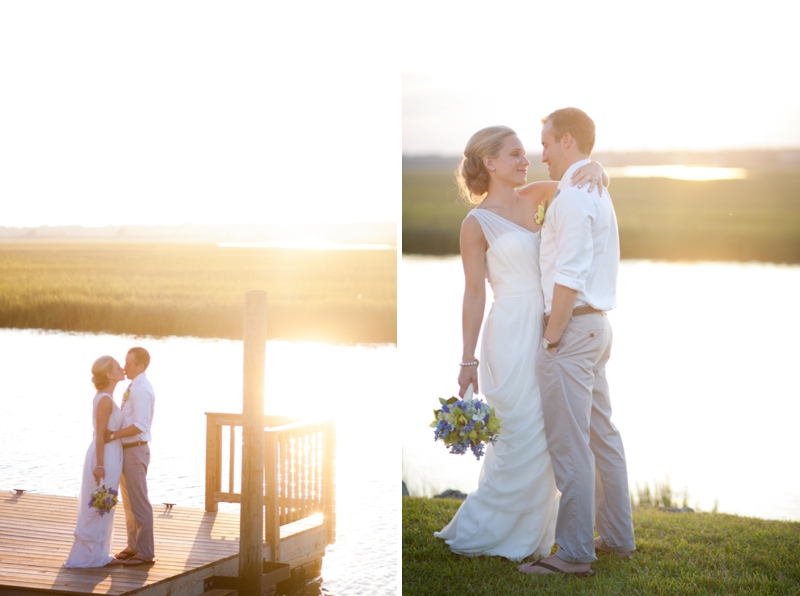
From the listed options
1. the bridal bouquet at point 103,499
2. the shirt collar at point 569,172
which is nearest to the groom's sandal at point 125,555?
the bridal bouquet at point 103,499

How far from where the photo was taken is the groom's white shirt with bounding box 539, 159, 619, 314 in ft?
10.3

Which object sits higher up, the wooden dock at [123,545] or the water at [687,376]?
the water at [687,376]

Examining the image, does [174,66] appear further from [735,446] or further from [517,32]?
[735,446]

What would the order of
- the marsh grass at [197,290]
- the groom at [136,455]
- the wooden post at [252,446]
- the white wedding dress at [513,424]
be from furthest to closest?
the marsh grass at [197,290] < the wooden post at [252,446] < the groom at [136,455] < the white wedding dress at [513,424]

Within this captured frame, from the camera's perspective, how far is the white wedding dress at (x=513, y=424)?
135 inches

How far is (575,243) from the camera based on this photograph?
10.3 feet

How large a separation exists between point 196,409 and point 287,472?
6.81 metres

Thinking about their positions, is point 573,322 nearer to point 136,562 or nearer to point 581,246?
point 581,246

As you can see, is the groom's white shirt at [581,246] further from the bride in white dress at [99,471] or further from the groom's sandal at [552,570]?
the bride in white dress at [99,471]

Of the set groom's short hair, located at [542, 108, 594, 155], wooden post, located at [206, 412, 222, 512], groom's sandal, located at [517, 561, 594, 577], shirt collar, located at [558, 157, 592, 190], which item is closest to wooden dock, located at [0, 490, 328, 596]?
wooden post, located at [206, 412, 222, 512]

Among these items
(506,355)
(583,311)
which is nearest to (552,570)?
(506,355)

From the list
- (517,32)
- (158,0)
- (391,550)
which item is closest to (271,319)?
(158,0)

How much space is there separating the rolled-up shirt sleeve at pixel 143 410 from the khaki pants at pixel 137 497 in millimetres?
127

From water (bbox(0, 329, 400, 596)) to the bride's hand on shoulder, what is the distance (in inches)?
134
